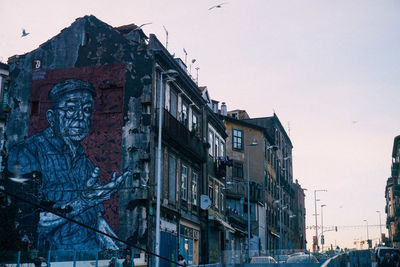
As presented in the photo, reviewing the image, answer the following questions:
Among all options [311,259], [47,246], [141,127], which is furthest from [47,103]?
[311,259]

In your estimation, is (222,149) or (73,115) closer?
(73,115)

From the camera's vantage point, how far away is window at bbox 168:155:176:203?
1239 inches

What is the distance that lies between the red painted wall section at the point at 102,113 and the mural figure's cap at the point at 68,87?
229mm

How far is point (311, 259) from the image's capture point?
3284 cm

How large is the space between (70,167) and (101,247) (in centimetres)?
488

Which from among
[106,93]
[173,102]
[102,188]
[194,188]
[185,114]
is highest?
[173,102]

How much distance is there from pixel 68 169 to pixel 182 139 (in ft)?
24.5

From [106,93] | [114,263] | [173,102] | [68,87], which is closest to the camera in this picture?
[114,263]

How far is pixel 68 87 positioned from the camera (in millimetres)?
30641

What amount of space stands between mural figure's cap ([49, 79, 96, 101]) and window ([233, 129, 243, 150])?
1384 inches

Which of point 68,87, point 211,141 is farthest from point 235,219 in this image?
point 68,87

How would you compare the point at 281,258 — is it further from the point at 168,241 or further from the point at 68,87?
the point at 68,87

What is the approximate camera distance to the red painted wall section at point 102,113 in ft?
94.0

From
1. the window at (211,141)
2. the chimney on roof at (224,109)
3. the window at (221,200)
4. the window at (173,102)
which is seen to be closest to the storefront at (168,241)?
the window at (173,102)
